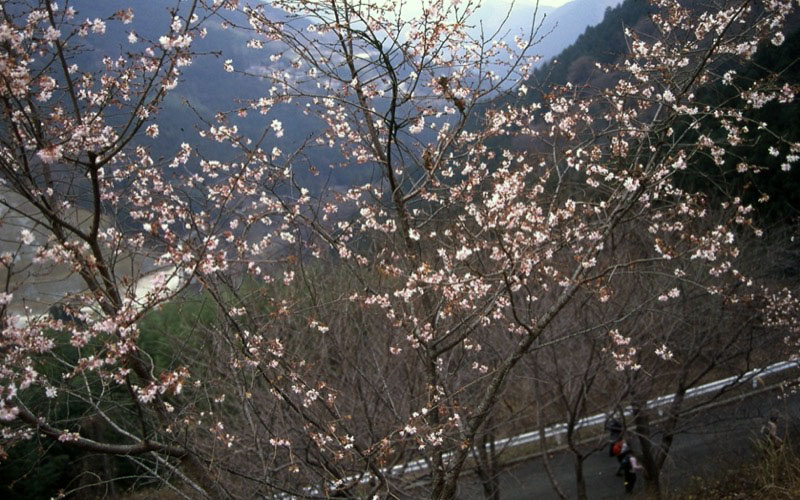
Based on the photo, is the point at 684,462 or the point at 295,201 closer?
the point at 295,201

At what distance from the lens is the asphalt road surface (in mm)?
12273

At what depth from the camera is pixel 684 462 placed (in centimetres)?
1342

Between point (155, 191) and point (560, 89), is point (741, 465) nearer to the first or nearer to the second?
point (560, 89)

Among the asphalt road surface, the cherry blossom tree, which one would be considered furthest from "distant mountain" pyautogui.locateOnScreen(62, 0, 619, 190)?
the asphalt road surface

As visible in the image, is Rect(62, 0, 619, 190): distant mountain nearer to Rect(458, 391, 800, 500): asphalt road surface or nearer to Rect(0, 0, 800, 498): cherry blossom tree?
Rect(0, 0, 800, 498): cherry blossom tree

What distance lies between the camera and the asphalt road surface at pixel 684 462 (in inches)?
483

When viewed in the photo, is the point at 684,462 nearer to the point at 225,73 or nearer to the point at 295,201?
the point at 295,201

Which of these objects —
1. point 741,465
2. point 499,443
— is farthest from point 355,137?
point 741,465

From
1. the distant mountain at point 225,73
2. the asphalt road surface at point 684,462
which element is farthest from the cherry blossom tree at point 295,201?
the asphalt road surface at point 684,462

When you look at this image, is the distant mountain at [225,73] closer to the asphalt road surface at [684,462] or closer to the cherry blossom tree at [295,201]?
the cherry blossom tree at [295,201]

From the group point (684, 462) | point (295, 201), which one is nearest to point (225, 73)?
point (295, 201)

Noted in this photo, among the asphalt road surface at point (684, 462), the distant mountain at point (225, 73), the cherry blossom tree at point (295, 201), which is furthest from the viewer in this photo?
the asphalt road surface at point (684, 462)

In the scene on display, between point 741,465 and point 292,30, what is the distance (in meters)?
12.0

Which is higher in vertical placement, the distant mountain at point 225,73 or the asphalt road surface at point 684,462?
the distant mountain at point 225,73
